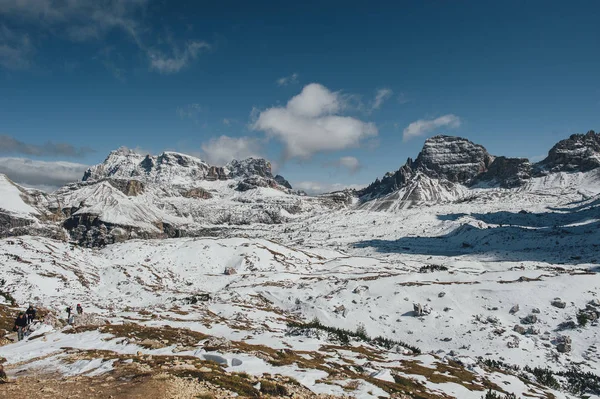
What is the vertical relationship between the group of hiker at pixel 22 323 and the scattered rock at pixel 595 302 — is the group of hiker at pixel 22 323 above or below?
above

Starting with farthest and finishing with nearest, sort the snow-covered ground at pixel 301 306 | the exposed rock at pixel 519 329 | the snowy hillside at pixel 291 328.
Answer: the exposed rock at pixel 519 329
the snow-covered ground at pixel 301 306
the snowy hillside at pixel 291 328

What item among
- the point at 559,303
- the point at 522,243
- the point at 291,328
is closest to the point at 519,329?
the point at 559,303

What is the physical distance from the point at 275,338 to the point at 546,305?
117 feet

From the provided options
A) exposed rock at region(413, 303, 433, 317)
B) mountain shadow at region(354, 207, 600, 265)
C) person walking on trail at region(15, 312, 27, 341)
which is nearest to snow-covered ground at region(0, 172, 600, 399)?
exposed rock at region(413, 303, 433, 317)

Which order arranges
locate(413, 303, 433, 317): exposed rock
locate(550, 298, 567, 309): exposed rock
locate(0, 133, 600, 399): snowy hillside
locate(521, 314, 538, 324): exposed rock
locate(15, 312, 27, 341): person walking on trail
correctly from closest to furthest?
locate(0, 133, 600, 399): snowy hillside
locate(15, 312, 27, 341): person walking on trail
locate(521, 314, 538, 324): exposed rock
locate(550, 298, 567, 309): exposed rock
locate(413, 303, 433, 317): exposed rock

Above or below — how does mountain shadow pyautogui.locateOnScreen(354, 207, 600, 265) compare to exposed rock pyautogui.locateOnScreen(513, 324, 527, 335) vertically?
above

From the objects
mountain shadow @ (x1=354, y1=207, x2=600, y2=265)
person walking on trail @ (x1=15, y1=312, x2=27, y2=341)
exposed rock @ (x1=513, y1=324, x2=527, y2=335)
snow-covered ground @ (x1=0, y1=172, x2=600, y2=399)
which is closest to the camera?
snow-covered ground @ (x1=0, y1=172, x2=600, y2=399)

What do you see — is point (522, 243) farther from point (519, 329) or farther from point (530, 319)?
point (519, 329)

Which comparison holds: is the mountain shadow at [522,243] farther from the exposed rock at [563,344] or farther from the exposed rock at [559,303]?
the exposed rock at [563,344]

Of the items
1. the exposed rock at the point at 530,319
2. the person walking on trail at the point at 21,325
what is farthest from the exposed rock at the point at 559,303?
the person walking on trail at the point at 21,325

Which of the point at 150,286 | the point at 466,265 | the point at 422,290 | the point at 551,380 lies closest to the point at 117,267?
the point at 150,286

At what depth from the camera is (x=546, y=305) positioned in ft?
139

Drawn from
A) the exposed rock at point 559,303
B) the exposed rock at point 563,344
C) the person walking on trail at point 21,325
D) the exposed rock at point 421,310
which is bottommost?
the exposed rock at point 563,344

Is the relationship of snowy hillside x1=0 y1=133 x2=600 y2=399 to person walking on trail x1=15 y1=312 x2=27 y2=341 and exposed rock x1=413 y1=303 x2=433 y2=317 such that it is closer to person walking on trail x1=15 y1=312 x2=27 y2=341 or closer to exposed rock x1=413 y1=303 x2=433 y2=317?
exposed rock x1=413 y1=303 x2=433 y2=317
